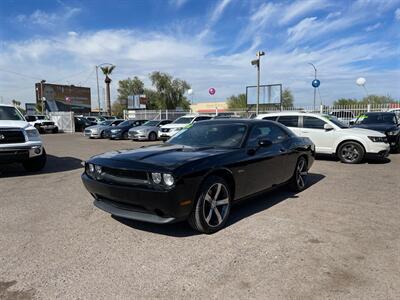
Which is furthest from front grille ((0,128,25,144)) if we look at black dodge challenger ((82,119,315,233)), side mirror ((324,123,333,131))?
side mirror ((324,123,333,131))

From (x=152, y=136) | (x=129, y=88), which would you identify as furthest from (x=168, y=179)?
(x=129, y=88)

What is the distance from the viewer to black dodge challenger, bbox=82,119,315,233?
3826 mm

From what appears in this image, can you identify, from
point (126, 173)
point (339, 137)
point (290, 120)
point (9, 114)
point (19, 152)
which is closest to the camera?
point (126, 173)

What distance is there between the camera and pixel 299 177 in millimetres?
6605

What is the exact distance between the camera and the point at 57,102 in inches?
2795

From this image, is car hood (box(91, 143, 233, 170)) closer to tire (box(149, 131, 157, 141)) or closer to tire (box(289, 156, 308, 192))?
tire (box(289, 156, 308, 192))

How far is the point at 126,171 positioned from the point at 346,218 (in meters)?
3.25

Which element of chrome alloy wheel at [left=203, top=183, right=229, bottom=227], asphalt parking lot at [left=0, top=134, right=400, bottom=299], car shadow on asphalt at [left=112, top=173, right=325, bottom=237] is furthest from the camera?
car shadow on asphalt at [left=112, top=173, right=325, bottom=237]

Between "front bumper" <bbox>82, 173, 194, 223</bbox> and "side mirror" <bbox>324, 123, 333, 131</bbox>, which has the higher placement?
"side mirror" <bbox>324, 123, 333, 131</bbox>

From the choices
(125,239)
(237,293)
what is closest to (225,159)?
(125,239)

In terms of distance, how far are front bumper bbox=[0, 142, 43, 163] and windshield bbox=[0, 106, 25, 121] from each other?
160 centimetres

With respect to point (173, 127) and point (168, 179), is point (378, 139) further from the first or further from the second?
point (173, 127)

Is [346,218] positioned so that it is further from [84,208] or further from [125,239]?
[84,208]

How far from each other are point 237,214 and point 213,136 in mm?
1280
